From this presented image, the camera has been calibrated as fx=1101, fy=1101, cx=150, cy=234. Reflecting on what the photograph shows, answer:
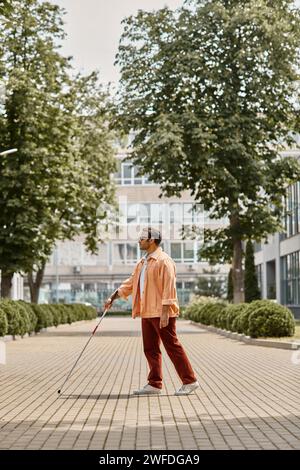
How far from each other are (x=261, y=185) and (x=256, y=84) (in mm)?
3596

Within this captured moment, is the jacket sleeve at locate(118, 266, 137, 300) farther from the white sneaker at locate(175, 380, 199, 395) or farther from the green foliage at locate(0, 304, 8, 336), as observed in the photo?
the green foliage at locate(0, 304, 8, 336)

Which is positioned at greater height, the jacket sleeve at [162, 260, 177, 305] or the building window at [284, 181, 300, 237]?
the building window at [284, 181, 300, 237]

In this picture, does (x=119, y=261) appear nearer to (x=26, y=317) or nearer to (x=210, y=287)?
(x=210, y=287)

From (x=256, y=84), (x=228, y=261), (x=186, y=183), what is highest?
(x=256, y=84)

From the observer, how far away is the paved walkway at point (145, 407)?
355 inches

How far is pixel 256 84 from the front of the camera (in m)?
38.9

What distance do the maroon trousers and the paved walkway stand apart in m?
0.28

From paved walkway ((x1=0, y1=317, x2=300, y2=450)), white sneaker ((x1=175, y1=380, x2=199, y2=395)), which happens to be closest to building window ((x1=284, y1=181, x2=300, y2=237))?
paved walkway ((x1=0, y1=317, x2=300, y2=450))

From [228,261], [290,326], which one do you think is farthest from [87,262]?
[290,326]

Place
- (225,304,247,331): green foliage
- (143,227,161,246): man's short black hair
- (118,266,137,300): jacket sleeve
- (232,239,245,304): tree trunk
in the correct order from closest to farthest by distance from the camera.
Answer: (143,227,161,246): man's short black hair → (118,266,137,300): jacket sleeve → (225,304,247,331): green foliage → (232,239,245,304): tree trunk

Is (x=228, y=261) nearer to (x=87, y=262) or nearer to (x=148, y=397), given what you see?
(x=148, y=397)

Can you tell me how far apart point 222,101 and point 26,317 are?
1090cm

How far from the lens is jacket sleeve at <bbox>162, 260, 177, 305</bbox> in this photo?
12962 mm

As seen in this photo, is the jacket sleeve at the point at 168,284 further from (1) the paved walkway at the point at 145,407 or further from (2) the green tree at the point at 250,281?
(2) the green tree at the point at 250,281
